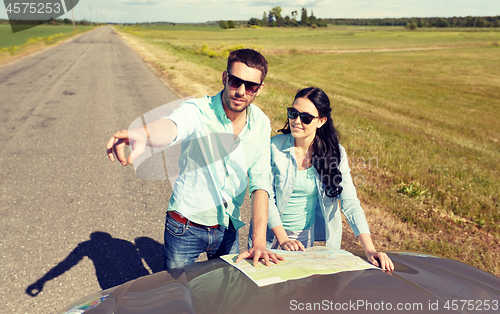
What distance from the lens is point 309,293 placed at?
4.15 ft

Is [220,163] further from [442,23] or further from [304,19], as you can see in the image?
[442,23]

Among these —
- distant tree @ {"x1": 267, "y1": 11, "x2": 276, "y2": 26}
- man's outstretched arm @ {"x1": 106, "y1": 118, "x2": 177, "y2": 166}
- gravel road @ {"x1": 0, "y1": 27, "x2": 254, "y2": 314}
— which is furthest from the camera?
distant tree @ {"x1": 267, "y1": 11, "x2": 276, "y2": 26}

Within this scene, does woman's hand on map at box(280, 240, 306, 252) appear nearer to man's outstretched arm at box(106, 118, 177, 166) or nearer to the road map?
the road map

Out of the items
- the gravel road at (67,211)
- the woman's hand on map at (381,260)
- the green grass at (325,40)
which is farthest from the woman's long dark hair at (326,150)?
the green grass at (325,40)

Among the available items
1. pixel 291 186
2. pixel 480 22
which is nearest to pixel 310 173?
pixel 291 186

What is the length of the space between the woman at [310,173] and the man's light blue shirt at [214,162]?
45cm

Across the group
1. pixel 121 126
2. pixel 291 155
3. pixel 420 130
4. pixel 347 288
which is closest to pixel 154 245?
pixel 291 155

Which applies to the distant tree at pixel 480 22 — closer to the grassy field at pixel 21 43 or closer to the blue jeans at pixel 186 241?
Result: the grassy field at pixel 21 43

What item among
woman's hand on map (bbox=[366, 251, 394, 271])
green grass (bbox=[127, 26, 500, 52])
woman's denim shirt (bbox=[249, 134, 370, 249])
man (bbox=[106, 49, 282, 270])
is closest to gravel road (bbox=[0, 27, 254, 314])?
man (bbox=[106, 49, 282, 270])

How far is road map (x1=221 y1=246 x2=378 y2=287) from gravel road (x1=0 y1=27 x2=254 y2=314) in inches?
74.1

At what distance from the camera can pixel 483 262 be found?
3.36m

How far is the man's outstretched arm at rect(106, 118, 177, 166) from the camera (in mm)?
1122

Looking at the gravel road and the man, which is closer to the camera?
the man

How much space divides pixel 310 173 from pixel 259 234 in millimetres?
797
